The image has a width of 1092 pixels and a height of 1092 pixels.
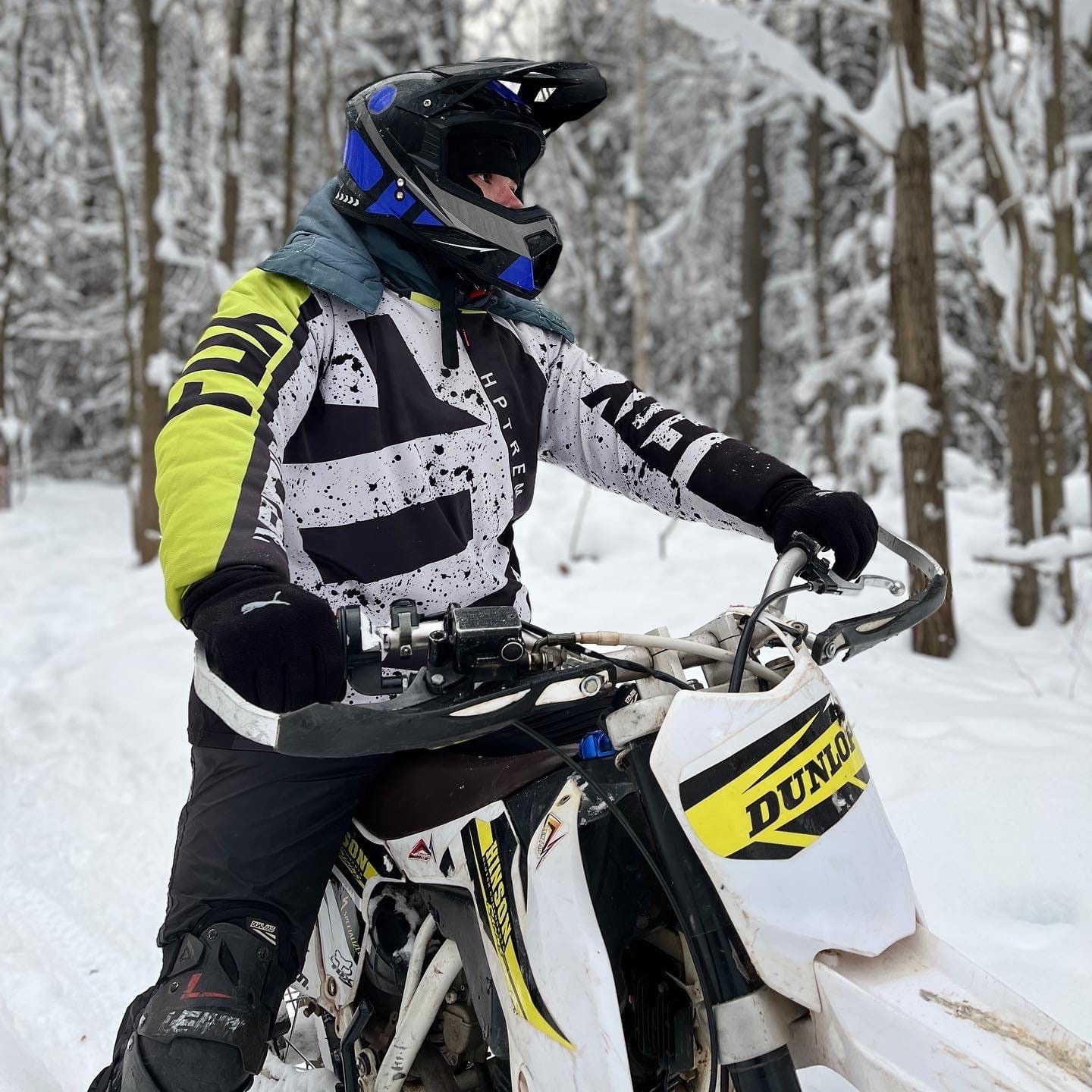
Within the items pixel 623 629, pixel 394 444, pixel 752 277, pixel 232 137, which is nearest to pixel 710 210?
pixel 752 277

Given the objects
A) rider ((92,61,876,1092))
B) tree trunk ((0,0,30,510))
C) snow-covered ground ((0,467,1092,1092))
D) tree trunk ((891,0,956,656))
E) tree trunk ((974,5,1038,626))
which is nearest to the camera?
rider ((92,61,876,1092))

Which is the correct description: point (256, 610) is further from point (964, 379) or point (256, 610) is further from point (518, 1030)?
point (964, 379)

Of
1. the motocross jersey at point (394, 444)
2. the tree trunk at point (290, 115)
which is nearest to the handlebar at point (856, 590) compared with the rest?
the motocross jersey at point (394, 444)

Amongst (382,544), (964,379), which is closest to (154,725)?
(382,544)

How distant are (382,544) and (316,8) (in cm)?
1601

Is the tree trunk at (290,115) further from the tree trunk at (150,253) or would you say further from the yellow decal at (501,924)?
the yellow decal at (501,924)

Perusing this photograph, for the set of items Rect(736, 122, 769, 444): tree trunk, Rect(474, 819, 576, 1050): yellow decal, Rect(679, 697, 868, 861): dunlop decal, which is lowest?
Rect(474, 819, 576, 1050): yellow decal

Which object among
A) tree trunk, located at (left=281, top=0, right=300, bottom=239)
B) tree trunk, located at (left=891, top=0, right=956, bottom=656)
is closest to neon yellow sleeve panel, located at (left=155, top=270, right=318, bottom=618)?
tree trunk, located at (left=891, top=0, right=956, bottom=656)

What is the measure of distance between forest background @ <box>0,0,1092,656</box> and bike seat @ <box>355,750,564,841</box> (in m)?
4.36

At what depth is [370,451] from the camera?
215 cm

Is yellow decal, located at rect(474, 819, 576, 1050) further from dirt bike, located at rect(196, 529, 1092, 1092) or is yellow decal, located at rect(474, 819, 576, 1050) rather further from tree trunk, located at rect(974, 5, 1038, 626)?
tree trunk, located at rect(974, 5, 1038, 626)

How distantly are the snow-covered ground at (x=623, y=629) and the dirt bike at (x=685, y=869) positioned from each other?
1.25 meters

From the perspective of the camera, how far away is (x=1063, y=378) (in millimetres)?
7031

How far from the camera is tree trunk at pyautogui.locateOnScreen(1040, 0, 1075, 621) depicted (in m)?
6.59
